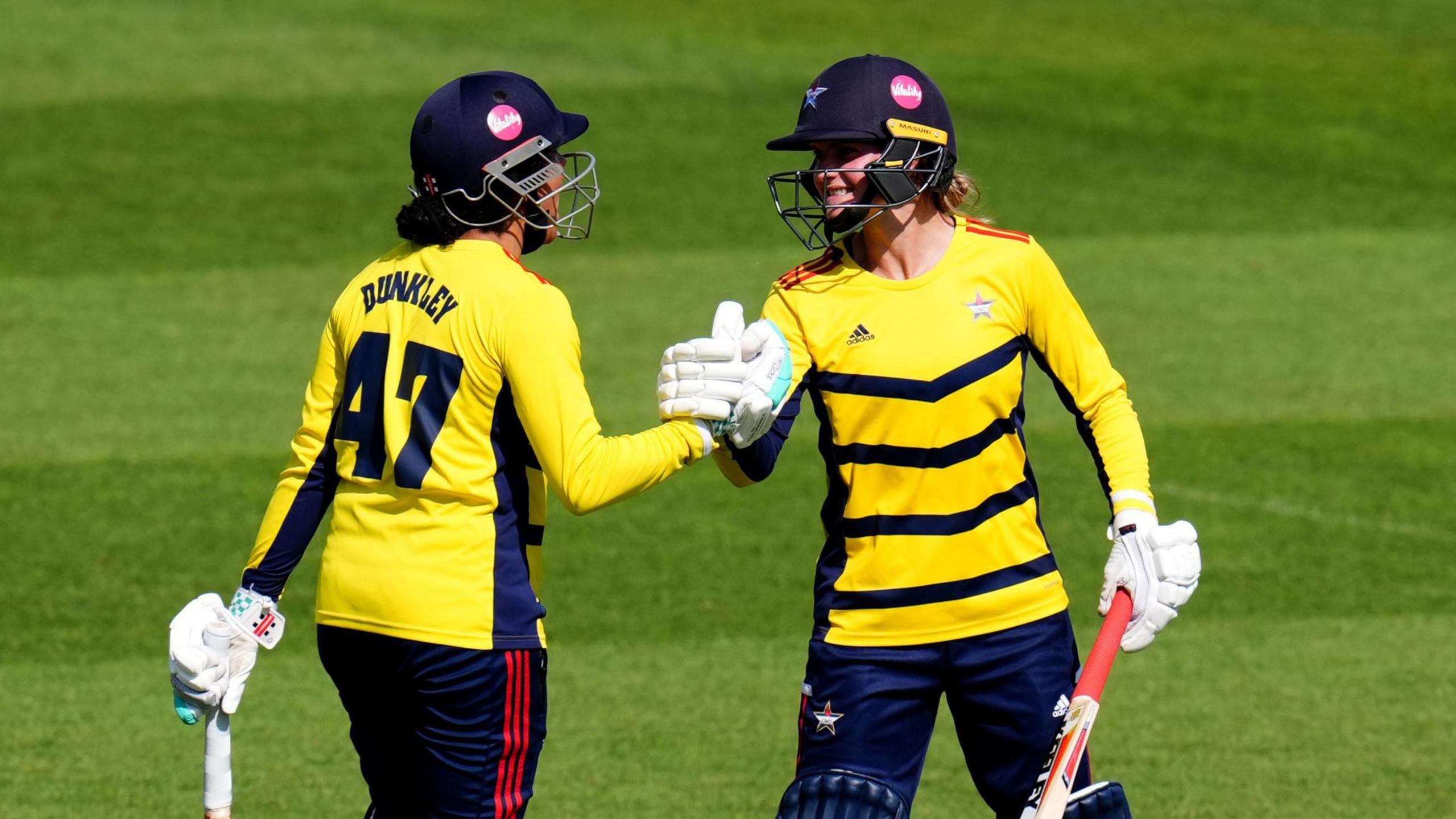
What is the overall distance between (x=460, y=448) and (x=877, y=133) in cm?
124

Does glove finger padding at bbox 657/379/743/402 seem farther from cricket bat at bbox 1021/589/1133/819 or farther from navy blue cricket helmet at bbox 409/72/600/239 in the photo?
cricket bat at bbox 1021/589/1133/819

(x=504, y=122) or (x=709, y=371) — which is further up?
(x=504, y=122)

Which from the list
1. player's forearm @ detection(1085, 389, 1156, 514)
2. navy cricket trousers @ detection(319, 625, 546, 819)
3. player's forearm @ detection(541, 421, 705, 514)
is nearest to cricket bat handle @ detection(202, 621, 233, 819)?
navy cricket trousers @ detection(319, 625, 546, 819)

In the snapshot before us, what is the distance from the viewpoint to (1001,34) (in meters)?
20.9

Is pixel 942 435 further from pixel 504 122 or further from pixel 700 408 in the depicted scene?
pixel 504 122

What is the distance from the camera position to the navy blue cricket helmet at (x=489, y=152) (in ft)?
15.1

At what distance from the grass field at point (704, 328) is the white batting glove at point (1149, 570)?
6.49ft

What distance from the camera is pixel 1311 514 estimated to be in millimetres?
9625

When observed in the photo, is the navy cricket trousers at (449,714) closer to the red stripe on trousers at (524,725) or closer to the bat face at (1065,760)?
the red stripe on trousers at (524,725)

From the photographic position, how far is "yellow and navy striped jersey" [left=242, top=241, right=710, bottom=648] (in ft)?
14.4

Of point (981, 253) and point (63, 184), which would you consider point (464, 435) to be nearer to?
point (981, 253)

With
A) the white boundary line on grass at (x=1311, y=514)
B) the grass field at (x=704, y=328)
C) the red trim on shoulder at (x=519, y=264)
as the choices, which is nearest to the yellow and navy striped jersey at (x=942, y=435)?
the red trim on shoulder at (x=519, y=264)

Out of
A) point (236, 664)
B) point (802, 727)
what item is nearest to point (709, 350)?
point (802, 727)

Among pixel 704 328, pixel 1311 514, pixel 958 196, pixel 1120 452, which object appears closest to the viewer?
pixel 1120 452
